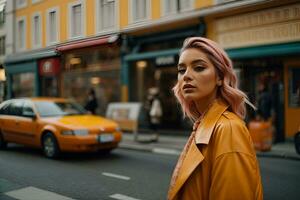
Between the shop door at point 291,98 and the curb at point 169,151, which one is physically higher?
the shop door at point 291,98

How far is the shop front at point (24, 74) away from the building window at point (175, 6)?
956mm

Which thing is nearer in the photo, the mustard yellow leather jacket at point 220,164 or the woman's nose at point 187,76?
the mustard yellow leather jacket at point 220,164

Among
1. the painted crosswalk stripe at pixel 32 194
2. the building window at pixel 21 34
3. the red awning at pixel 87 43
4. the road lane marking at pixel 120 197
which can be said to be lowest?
the road lane marking at pixel 120 197

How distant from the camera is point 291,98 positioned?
11.4m

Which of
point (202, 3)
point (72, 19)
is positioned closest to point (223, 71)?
point (72, 19)

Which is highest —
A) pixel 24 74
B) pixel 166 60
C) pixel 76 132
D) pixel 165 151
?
pixel 166 60

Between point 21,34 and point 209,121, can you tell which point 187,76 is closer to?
point 209,121

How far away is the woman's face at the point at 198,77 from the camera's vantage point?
170cm

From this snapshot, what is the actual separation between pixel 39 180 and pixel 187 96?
438 cm

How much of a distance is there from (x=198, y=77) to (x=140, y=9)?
1238 millimetres

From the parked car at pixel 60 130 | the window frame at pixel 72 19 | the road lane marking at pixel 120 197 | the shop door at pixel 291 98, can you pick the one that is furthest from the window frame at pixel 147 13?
the shop door at pixel 291 98

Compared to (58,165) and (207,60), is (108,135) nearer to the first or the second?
(58,165)

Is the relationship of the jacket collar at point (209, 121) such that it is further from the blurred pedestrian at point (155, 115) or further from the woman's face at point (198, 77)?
the blurred pedestrian at point (155, 115)

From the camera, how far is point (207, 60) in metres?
1.71
